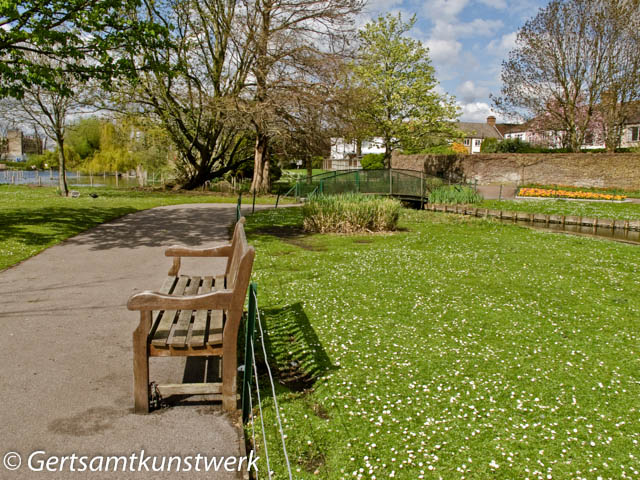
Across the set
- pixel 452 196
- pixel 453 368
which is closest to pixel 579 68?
pixel 452 196

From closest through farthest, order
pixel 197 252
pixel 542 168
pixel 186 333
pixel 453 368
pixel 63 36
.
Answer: pixel 186 333
pixel 453 368
pixel 197 252
pixel 63 36
pixel 542 168

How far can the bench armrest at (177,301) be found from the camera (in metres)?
4.26

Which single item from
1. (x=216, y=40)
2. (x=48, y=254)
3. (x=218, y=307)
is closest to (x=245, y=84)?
(x=216, y=40)

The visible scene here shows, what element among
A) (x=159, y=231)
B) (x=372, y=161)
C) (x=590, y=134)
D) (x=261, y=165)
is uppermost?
(x=590, y=134)

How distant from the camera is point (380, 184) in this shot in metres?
26.5

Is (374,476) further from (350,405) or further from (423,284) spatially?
(423,284)

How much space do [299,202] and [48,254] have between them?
17840 millimetres

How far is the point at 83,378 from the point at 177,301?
Result: 4.84ft

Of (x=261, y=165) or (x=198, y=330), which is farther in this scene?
(x=261, y=165)

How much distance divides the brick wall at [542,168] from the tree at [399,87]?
4.38 meters

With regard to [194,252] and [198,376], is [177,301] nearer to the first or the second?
[198,376]

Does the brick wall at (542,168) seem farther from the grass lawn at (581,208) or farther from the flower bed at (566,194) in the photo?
the grass lawn at (581,208)

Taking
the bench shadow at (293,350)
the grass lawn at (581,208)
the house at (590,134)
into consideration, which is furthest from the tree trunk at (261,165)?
the house at (590,134)

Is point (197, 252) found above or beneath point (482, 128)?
beneath
